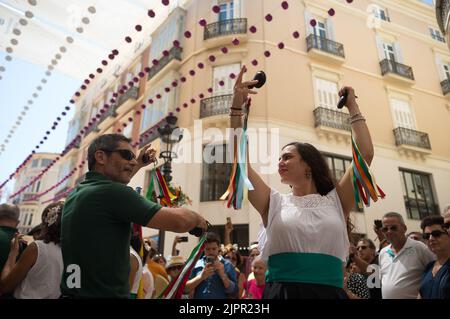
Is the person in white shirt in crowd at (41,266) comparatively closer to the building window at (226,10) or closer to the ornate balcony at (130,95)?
the building window at (226,10)

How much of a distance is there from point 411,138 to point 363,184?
47.7ft

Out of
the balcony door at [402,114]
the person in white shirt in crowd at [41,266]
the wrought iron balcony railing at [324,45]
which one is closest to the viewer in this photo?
the person in white shirt in crowd at [41,266]

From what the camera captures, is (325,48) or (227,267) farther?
(325,48)

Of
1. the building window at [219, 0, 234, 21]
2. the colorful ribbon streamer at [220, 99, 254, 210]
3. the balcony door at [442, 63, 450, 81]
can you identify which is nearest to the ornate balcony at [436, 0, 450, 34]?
the colorful ribbon streamer at [220, 99, 254, 210]

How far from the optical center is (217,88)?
12789 mm

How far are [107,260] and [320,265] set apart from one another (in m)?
1.05

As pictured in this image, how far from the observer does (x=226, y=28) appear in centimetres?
1293

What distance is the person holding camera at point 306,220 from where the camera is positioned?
1.67m

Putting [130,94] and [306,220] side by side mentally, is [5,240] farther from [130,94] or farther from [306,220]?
[130,94]

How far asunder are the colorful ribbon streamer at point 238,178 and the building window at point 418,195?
45.4 feet

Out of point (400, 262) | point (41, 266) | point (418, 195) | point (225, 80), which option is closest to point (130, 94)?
point (225, 80)

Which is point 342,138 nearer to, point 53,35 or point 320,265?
point 53,35

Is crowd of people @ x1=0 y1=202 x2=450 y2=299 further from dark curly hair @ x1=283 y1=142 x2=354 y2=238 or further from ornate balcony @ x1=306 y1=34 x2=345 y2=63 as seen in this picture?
ornate balcony @ x1=306 y1=34 x2=345 y2=63

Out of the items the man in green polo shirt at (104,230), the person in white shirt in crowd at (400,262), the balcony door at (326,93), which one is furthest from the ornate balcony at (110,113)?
the man in green polo shirt at (104,230)
